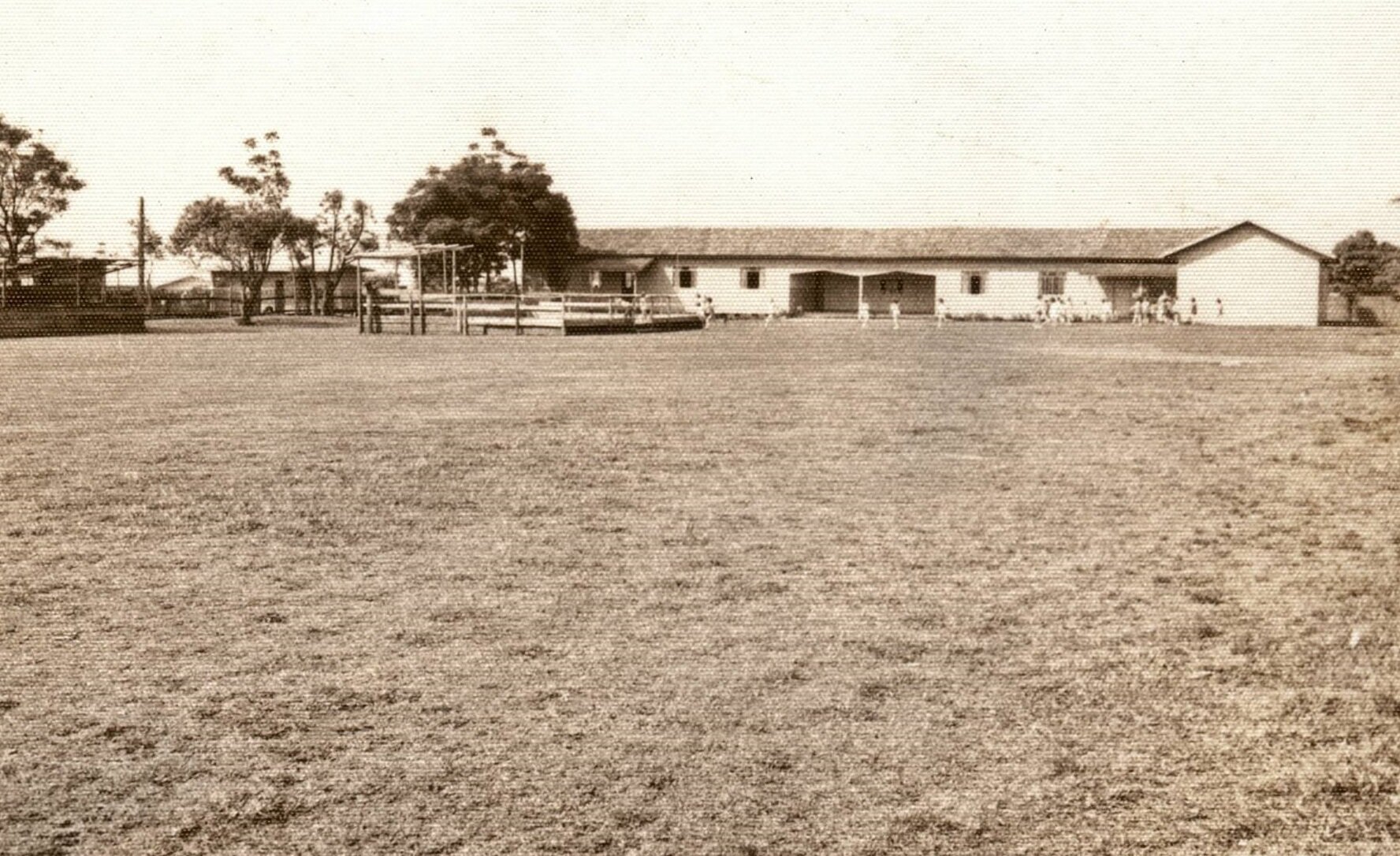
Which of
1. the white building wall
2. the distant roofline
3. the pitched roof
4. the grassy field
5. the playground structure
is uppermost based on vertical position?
the pitched roof

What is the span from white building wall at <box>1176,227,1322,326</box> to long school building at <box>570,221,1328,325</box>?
2544mm

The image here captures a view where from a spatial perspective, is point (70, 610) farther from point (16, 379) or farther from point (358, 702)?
point (16, 379)

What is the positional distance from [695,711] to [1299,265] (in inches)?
1691

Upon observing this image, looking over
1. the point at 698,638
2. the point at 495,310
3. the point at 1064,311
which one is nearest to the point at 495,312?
the point at 495,310

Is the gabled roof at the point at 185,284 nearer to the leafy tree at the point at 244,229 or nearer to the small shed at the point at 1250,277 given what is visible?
the leafy tree at the point at 244,229

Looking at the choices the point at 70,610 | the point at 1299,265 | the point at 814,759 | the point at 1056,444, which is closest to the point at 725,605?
the point at 814,759

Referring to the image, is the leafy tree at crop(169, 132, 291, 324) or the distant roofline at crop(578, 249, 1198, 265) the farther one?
the distant roofline at crop(578, 249, 1198, 265)

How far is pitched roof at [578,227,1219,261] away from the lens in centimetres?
5359

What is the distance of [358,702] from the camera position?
3.52 m

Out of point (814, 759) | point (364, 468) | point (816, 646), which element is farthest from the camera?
point (364, 468)

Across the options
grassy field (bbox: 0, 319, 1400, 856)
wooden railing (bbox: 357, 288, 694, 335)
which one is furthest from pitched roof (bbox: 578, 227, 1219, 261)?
grassy field (bbox: 0, 319, 1400, 856)

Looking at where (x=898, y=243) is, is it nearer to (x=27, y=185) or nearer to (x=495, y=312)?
(x=495, y=312)

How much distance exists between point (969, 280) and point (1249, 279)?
1306 cm

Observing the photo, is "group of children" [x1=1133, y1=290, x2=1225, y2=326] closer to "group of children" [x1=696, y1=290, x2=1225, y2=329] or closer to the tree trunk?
"group of children" [x1=696, y1=290, x2=1225, y2=329]
